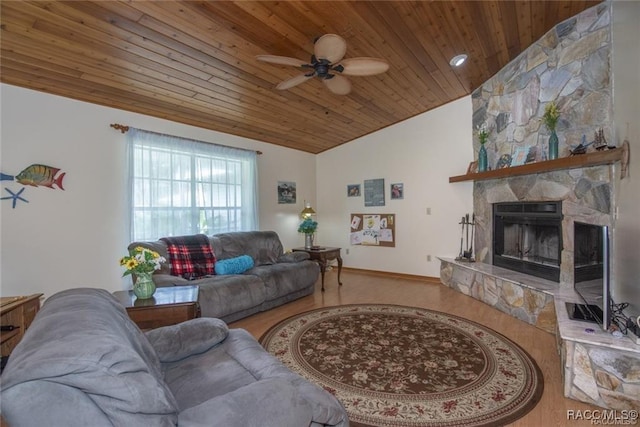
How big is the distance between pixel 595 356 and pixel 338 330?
6.56ft

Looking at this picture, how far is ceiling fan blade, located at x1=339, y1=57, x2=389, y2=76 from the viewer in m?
2.43

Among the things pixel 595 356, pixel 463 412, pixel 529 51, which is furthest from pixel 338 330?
pixel 529 51

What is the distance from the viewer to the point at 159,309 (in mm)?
2250

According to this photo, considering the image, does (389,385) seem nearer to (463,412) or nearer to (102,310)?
(463,412)

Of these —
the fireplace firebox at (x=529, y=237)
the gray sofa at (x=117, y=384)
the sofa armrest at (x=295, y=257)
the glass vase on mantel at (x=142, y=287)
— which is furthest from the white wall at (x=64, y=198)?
the fireplace firebox at (x=529, y=237)

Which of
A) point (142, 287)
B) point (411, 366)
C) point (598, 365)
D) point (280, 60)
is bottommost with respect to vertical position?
point (411, 366)

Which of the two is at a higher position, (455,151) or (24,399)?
(455,151)

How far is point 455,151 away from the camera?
4.91 meters

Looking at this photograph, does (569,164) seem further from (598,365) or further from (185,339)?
(185,339)

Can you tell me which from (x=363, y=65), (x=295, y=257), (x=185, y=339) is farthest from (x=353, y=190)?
(x=185, y=339)

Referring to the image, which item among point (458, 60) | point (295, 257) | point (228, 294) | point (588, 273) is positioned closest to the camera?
point (588, 273)

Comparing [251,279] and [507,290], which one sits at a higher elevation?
[251,279]

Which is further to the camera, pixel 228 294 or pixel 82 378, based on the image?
pixel 228 294

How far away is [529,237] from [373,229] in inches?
99.7
